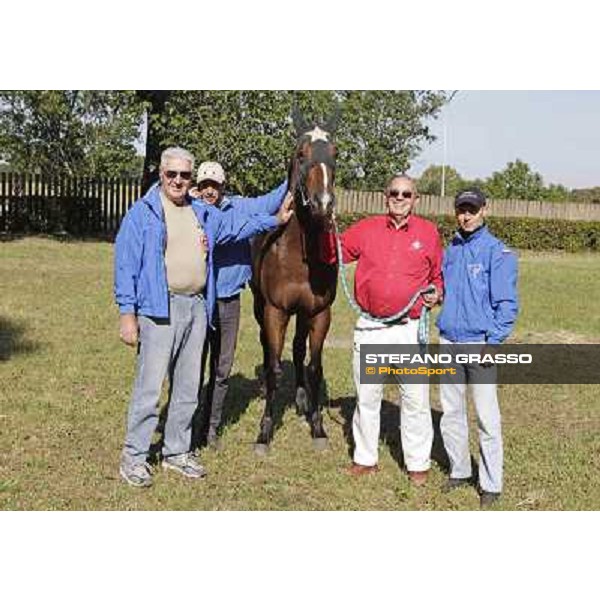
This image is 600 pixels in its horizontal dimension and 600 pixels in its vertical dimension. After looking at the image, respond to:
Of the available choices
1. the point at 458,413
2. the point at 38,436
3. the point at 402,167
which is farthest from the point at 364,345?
the point at 402,167

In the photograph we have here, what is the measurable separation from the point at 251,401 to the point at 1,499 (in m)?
2.79

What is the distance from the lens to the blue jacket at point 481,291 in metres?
4.39

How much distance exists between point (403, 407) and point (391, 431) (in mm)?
1215

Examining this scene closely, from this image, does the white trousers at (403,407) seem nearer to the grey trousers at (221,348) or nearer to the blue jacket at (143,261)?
the grey trousers at (221,348)

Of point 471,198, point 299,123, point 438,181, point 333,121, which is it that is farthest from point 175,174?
point 438,181

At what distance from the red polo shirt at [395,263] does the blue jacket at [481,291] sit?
0.64 feet

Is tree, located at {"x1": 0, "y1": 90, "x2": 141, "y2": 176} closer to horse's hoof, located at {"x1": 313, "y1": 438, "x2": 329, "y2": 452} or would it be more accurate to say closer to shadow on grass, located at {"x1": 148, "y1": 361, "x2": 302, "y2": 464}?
shadow on grass, located at {"x1": 148, "y1": 361, "x2": 302, "y2": 464}

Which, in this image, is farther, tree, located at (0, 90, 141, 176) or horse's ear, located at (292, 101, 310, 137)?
tree, located at (0, 90, 141, 176)

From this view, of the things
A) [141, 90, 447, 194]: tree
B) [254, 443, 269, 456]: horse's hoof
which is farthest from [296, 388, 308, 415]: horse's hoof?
[141, 90, 447, 194]: tree

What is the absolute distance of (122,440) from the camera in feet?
18.7

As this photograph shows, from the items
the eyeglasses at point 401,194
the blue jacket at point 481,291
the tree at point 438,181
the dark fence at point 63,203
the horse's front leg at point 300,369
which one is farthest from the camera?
the tree at point 438,181

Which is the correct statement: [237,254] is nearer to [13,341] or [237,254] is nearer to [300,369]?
[300,369]

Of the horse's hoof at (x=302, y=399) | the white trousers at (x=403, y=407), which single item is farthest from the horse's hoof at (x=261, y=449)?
the horse's hoof at (x=302, y=399)

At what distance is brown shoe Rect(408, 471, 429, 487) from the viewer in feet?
16.2
